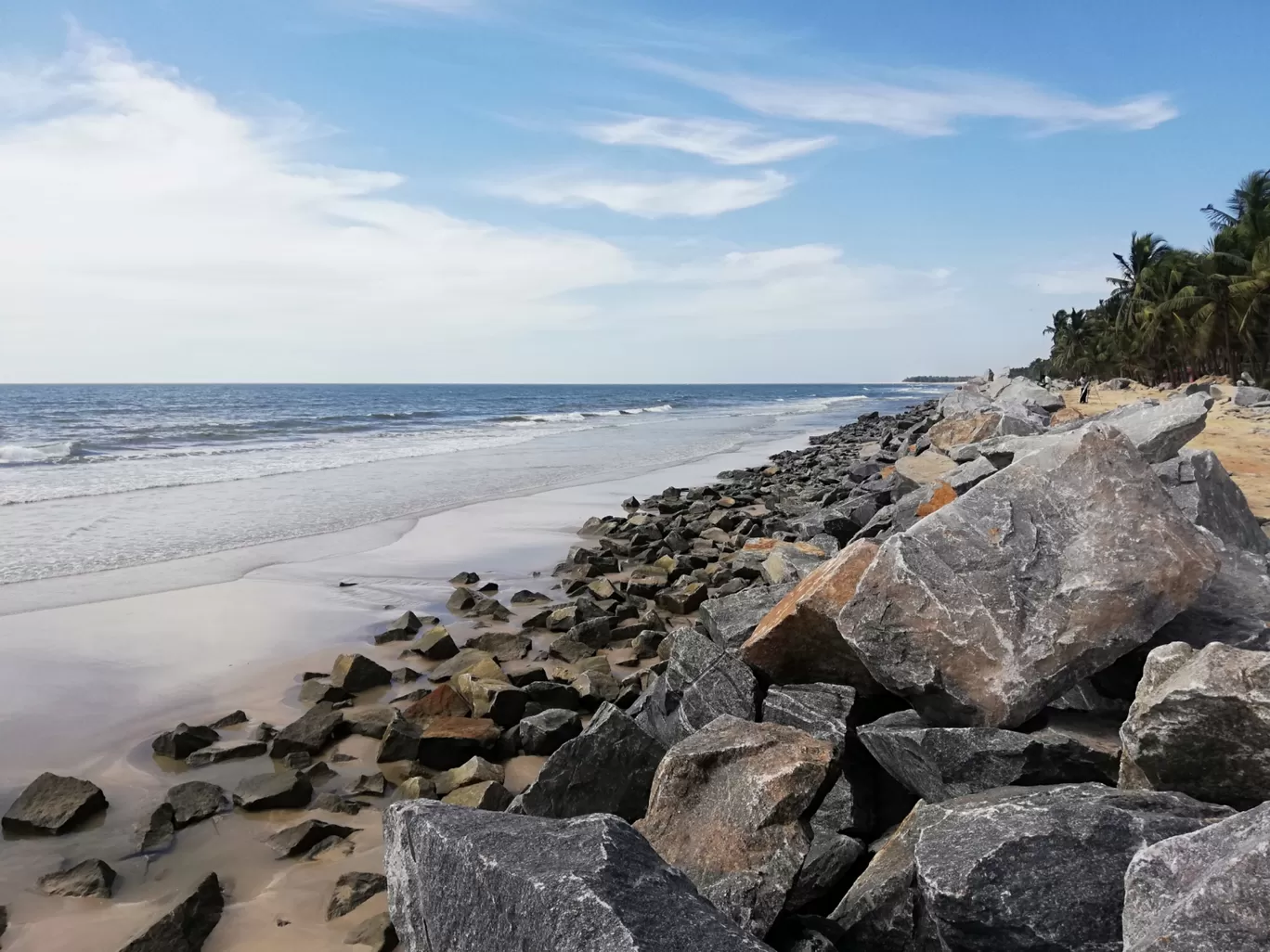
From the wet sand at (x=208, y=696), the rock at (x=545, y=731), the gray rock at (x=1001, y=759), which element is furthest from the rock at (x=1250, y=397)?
the gray rock at (x=1001, y=759)

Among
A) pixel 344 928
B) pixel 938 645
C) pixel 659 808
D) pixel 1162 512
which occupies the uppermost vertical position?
pixel 1162 512

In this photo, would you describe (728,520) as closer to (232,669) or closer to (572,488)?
(572,488)

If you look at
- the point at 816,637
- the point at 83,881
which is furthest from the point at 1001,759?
the point at 83,881

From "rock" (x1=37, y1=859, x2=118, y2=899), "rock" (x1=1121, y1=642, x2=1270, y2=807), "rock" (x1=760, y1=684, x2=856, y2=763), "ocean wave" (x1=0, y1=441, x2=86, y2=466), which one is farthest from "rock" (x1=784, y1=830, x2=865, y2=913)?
"ocean wave" (x1=0, y1=441, x2=86, y2=466)

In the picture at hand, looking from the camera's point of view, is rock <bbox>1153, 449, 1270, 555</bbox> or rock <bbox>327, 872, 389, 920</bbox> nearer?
rock <bbox>327, 872, 389, 920</bbox>

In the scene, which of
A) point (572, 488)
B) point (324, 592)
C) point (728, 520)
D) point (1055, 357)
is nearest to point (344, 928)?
point (324, 592)

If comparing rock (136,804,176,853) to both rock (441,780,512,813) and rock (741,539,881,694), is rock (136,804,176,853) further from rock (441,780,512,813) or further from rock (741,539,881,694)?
rock (741,539,881,694)

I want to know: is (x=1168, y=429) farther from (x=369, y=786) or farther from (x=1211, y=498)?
(x=369, y=786)

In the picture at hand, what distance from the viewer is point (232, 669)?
6539 mm

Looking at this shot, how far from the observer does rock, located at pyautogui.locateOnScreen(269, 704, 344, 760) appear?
16.7 ft

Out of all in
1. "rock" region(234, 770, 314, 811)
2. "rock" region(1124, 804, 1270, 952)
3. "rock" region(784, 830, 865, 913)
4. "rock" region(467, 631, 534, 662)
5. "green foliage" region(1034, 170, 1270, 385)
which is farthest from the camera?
"green foliage" region(1034, 170, 1270, 385)

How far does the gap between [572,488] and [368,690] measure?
1098cm

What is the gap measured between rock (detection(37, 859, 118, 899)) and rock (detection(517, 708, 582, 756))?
2112mm

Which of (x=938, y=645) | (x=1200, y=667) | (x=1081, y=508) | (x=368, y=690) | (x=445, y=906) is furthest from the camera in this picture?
(x=368, y=690)
